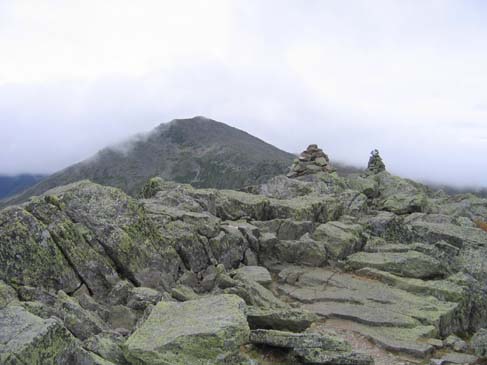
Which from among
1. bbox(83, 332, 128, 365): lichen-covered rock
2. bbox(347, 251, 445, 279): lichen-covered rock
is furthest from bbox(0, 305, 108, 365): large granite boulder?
bbox(347, 251, 445, 279): lichen-covered rock

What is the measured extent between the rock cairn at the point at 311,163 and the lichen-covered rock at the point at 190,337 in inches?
2095

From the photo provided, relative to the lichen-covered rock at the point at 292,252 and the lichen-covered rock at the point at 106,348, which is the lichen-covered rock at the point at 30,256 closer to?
the lichen-covered rock at the point at 106,348

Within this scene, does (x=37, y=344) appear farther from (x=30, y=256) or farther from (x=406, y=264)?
(x=406, y=264)

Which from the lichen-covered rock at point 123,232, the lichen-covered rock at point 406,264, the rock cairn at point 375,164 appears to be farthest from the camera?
the rock cairn at point 375,164

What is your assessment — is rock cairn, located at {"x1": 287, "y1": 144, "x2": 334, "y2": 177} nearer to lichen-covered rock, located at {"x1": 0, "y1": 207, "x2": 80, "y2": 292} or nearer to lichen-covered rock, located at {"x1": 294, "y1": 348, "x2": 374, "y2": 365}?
lichen-covered rock, located at {"x1": 0, "y1": 207, "x2": 80, "y2": 292}

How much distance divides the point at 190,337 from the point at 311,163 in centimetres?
5779

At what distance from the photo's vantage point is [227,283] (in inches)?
994

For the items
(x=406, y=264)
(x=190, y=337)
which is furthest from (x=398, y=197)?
(x=190, y=337)

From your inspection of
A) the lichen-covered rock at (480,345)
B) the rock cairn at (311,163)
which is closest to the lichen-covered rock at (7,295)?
the lichen-covered rock at (480,345)

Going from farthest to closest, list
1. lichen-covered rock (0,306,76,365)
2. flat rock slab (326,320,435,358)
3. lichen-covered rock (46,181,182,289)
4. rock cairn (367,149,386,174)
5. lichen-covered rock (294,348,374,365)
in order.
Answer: rock cairn (367,149,386,174), lichen-covered rock (46,181,182,289), flat rock slab (326,320,435,358), lichen-covered rock (294,348,374,365), lichen-covered rock (0,306,76,365)

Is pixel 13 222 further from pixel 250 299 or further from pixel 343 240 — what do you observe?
pixel 343 240

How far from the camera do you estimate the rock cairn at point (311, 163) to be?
69.1 metres

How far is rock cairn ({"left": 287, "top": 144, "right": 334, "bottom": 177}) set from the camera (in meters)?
69.1

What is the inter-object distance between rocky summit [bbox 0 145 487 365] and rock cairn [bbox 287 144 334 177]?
89.2 ft
